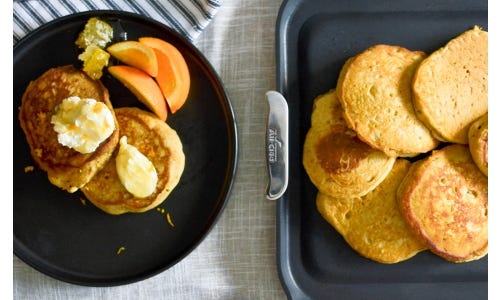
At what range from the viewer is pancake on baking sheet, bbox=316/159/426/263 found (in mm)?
1761

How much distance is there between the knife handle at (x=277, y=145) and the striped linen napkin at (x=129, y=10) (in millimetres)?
326

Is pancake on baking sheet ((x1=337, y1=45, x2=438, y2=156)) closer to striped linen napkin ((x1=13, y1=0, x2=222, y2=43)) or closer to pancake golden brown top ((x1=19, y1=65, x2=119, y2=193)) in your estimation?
striped linen napkin ((x1=13, y1=0, x2=222, y2=43))

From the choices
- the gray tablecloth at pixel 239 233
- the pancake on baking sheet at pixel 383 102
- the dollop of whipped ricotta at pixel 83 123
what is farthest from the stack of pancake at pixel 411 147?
the dollop of whipped ricotta at pixel 83 123

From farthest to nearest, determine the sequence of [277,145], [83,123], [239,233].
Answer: [239,233]
[277,145]
[83,123]

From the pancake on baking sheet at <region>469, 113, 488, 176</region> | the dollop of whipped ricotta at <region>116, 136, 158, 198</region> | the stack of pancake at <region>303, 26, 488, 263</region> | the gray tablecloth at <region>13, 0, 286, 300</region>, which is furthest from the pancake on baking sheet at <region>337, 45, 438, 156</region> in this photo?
the dollop of whipped ricotta at <region>116, 136, 158, 198</region>

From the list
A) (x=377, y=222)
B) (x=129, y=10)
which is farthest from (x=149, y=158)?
(x=377, y=222)

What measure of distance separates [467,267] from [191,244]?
826 millimetres

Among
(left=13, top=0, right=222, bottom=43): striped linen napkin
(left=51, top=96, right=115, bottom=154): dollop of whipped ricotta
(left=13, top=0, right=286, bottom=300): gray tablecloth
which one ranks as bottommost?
(left=13, top=0, right=286, bottom=300): gray tablecloth

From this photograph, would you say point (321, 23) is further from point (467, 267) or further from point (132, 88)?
point (467, 267)

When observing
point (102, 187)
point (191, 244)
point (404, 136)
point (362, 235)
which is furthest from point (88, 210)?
point (404, 136)

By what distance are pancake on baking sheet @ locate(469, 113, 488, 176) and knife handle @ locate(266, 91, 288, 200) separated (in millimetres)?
520

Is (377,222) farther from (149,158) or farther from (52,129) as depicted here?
(52,129)

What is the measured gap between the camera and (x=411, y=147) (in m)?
1.73

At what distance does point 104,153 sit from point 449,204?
99cm
